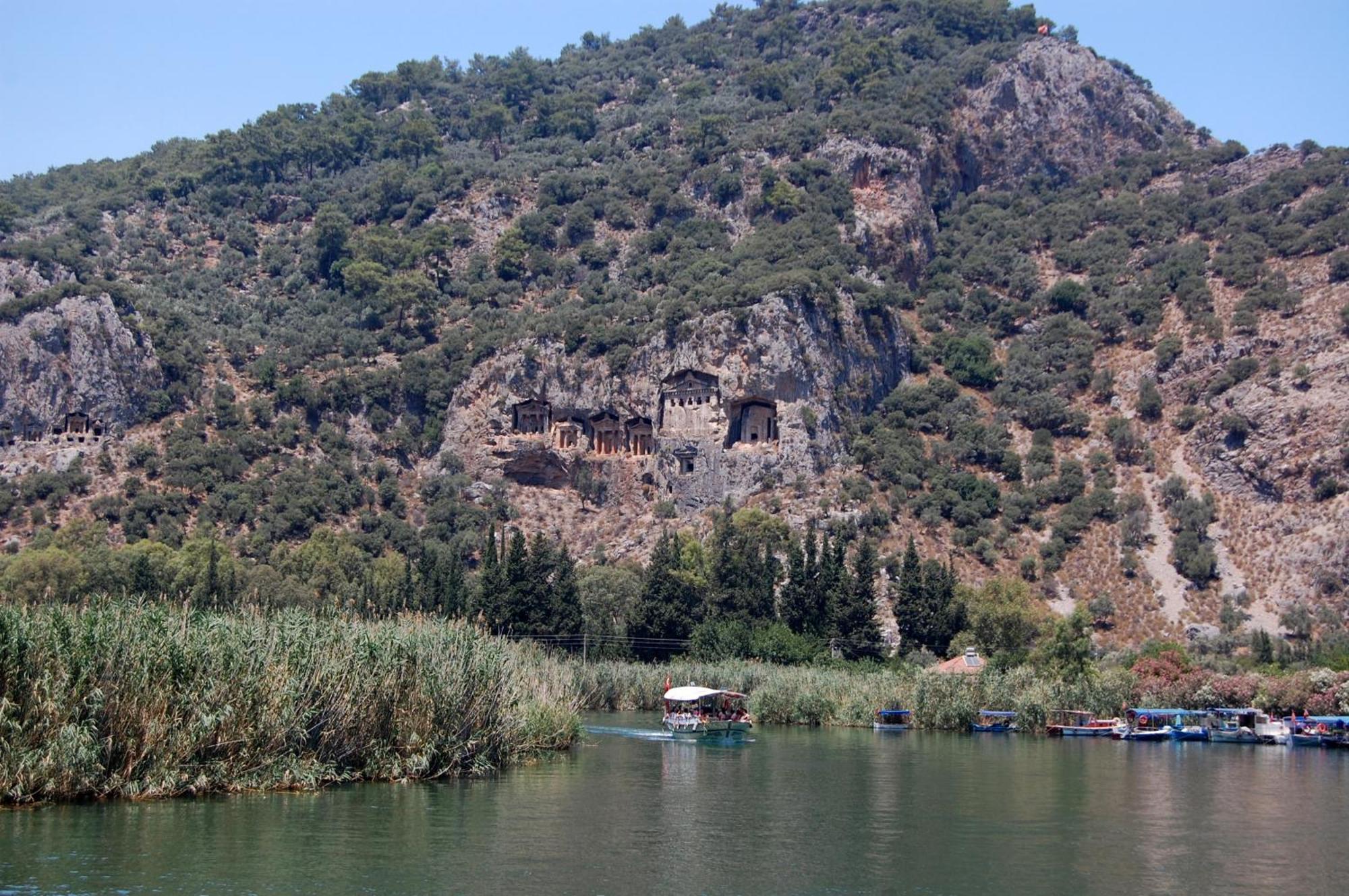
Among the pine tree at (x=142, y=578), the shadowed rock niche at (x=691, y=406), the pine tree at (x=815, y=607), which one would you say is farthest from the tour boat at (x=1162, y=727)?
the pine tree at (x=142, y=578)

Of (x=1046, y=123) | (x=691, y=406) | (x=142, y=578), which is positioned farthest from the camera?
(x=1046, y=123)

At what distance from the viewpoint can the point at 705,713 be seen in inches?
2707

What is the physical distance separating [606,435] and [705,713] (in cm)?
5408

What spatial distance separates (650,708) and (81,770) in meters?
48.9

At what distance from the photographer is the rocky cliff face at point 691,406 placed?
112 metres

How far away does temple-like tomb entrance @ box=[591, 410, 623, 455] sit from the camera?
120 meters

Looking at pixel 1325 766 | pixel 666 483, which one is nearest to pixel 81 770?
pixel 1325 766

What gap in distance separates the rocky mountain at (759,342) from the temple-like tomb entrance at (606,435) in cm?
28

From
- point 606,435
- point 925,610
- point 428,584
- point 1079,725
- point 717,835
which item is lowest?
point 717,835

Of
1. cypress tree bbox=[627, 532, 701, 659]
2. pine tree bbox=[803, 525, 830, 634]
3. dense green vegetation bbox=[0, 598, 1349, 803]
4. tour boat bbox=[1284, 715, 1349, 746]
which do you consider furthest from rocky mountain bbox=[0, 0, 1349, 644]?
dense green vegetation bbox=[0, 598, 1349, 803]

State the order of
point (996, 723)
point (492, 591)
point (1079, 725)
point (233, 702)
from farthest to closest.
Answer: point (492, 591), point (1079, 725), point (996, 723), point (233, 702)

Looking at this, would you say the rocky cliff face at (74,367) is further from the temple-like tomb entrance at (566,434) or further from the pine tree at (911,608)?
the pine tree at (911,608)

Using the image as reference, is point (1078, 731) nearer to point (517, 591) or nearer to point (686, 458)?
point (517, 591)

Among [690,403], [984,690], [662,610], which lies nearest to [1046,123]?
[690,403]
